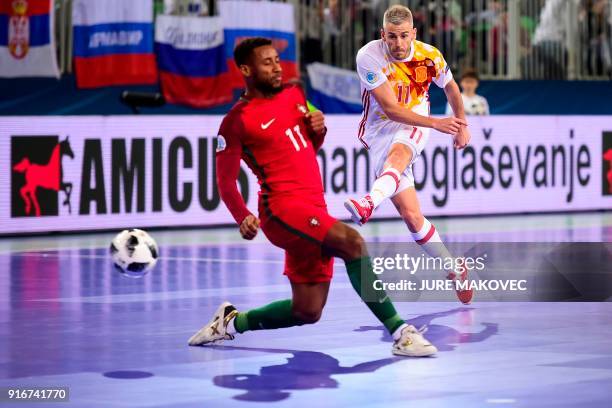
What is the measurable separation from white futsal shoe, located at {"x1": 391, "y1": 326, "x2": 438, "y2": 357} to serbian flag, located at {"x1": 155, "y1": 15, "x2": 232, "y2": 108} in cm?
1450

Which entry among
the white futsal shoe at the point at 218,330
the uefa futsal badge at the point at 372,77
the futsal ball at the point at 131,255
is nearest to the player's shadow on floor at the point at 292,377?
the white futsal shoe at the point at 218,330

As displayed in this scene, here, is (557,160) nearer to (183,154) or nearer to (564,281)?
(183,154)

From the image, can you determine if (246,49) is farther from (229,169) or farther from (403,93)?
(403,93)

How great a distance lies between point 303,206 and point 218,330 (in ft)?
3.70

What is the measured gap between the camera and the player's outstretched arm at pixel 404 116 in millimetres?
11031

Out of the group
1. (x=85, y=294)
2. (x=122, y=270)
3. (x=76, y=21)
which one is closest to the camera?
(x=122, y=270)

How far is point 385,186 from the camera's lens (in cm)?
1102

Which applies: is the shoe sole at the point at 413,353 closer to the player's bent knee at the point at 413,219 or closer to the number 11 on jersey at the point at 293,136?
the number 11 on jersey at the point at 293,136

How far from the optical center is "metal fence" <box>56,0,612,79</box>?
24.4 meters

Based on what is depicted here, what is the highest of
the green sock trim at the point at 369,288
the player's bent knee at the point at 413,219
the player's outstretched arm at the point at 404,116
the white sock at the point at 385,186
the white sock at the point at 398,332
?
the player's outstretched arm at the point at 404,116

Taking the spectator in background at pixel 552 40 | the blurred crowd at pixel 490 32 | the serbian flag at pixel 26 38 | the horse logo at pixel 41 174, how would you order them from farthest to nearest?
1. the spectator in background at pixel 552 40
2. the blurred crowd at pixel 490 32
3. the serbian flag at pixel 26 38
4. the horse logo at pixel 41 174

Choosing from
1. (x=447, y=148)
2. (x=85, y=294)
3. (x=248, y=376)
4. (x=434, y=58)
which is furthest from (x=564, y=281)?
(x=447, y=148)

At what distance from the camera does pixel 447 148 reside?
22000 millimetres

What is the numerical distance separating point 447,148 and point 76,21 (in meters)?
5.77
